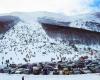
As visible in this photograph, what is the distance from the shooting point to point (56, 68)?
A: 7199mm

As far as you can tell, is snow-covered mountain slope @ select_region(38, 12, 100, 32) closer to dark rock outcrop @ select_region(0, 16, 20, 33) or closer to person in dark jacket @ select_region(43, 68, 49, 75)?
dark rock outcrop @ select_region(0, 16, 20, 33)

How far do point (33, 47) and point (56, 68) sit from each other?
0.59m

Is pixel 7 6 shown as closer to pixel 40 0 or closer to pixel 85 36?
pixel 40 0

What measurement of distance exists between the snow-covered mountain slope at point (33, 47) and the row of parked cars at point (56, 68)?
0.09 meters

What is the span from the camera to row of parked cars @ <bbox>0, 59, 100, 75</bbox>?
23.5ft

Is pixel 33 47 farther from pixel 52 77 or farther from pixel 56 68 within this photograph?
pixel 52 77

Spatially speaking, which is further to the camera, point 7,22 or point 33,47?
point 7,22

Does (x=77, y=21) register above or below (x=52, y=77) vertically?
above

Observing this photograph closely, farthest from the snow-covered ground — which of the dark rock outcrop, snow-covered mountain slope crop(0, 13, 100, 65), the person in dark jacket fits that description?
the dark rock outcrop

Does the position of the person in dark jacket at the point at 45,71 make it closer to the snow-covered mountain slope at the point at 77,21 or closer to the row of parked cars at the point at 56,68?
the row of parked cars at the point at 56,68

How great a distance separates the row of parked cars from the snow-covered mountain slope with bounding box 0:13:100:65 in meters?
0.09

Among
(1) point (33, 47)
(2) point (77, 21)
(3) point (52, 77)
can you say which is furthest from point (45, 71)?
(2) point (77, 21)

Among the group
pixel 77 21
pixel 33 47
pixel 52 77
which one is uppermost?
pixel 77 21

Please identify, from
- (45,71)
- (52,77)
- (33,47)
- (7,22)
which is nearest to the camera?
(52,77)
